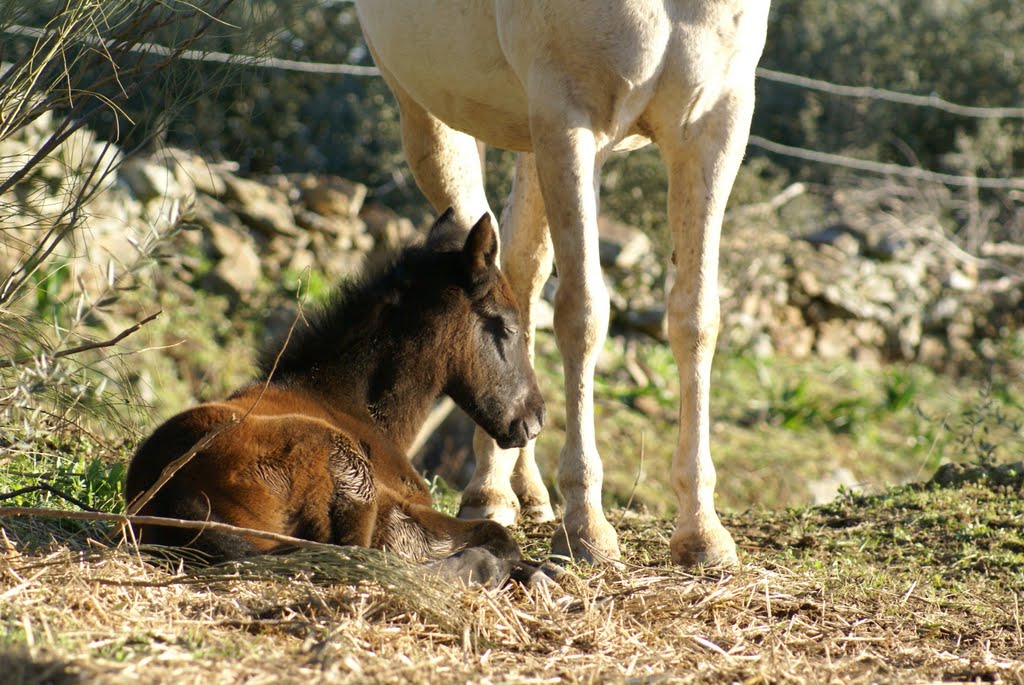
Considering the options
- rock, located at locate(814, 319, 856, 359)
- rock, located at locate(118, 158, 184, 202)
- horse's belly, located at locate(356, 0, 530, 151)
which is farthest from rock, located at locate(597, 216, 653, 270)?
horse's belly, located at locate(356, 0, 530, 151)

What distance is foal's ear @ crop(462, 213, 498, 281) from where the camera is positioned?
3.51 m

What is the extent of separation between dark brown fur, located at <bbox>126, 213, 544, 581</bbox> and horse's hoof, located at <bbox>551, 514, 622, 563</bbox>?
0.35 meters

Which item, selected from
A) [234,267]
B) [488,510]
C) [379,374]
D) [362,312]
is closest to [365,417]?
[379,374]

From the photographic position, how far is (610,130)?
3.67 metres

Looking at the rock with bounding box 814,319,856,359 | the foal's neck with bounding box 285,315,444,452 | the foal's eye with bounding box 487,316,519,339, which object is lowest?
the rock with bounding box 814,319,856,359

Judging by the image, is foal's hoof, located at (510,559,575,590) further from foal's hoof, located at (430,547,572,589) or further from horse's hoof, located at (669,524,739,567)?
horse's hoof, located at (669,524,739,567)

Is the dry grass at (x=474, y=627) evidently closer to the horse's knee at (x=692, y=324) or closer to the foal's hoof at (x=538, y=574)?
the foal's hoof at (x=538, y=574)

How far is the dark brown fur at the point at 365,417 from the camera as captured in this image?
298 cm

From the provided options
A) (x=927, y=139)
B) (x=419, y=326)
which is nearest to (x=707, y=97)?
(x=419, y=326)

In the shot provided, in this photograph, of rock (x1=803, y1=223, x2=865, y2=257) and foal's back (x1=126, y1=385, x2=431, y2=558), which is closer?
foal's back (x1=126, y1=385, x2=431, y2=558)

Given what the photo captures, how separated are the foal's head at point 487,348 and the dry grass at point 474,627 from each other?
0.64m

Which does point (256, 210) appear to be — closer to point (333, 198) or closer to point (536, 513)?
point (333, 198)

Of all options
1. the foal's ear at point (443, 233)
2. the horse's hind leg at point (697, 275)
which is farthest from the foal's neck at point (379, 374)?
the horse's hind leg at point (697, 275)

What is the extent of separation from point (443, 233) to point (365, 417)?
2.22ft
